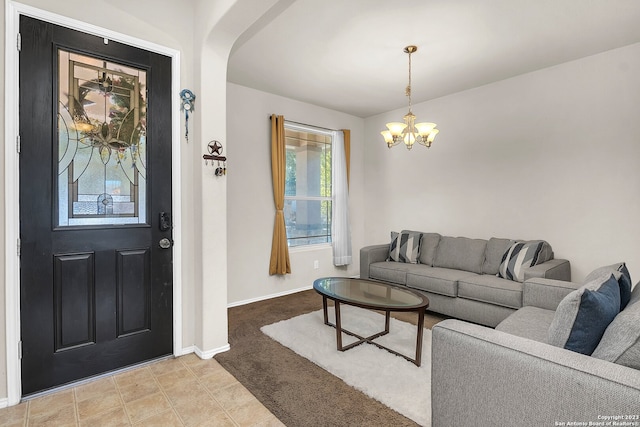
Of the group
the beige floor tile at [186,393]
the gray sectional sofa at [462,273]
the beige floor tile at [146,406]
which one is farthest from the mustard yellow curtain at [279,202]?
the beige floor tile at [146,406]

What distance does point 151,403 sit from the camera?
1.96 m

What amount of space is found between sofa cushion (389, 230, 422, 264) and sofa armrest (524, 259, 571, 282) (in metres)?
1.29

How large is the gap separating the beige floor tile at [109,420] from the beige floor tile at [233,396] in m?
0.49

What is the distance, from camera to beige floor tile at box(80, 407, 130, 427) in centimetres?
177

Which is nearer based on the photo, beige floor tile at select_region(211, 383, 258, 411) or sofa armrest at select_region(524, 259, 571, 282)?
beige floor tile at select_region(211, 383, 258, 411)

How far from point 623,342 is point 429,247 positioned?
299 centimetres

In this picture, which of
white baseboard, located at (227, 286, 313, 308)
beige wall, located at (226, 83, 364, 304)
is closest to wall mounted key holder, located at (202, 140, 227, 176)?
beige wall, located at (226, 83, 364, 304)

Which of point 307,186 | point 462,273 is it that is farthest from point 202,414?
point 307,186

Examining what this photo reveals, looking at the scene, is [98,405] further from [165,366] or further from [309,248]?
[309,248]

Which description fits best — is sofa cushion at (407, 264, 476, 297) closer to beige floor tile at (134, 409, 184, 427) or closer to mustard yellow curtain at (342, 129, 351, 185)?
mustard yellow curtain at (342, 129, 351, 185)

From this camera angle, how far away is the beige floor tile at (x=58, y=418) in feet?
5.79

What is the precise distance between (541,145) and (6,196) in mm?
4561

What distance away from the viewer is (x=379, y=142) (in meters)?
5.14

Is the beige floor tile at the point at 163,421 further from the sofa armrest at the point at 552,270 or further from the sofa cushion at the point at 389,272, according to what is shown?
the sofa armrest at the point at 552,270
